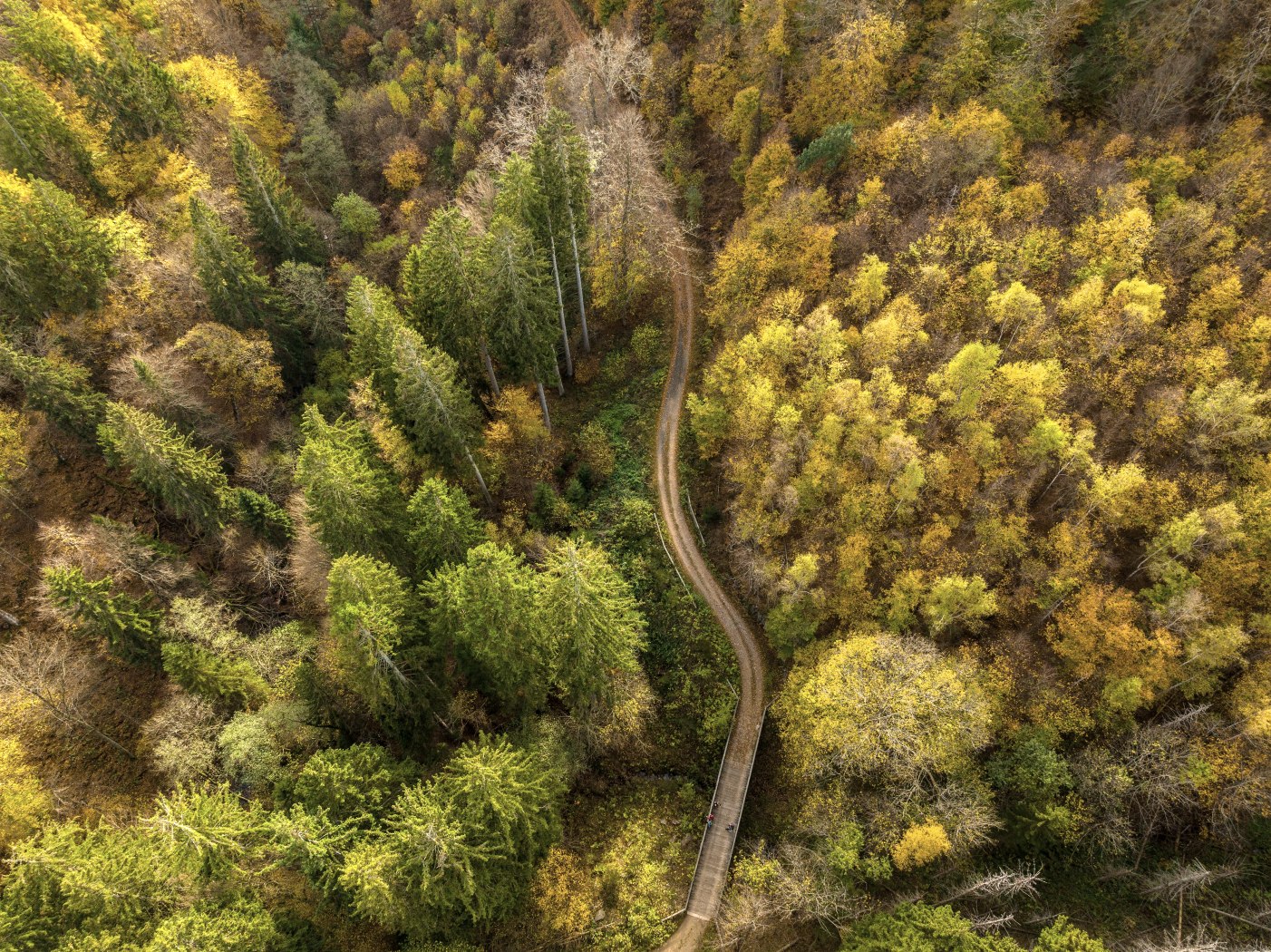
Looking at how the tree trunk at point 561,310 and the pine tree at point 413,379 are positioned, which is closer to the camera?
the pine tree at point 413,379

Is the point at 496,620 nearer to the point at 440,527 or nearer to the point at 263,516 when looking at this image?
the point at 440,527

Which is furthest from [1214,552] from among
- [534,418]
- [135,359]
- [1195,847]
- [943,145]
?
[135,359]

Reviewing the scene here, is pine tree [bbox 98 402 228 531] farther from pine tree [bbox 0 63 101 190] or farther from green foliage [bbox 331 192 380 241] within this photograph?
pine tree [bbox 0 63 101 190]

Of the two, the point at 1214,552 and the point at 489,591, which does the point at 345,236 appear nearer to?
the point at 489,591

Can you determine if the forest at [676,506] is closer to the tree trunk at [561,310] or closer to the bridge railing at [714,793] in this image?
the bridge railing at [714,793]

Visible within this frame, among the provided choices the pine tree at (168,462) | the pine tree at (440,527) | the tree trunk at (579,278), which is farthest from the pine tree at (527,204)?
the pine tree at (168,462)

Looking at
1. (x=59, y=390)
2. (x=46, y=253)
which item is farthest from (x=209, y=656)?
(x=46, y=253)
